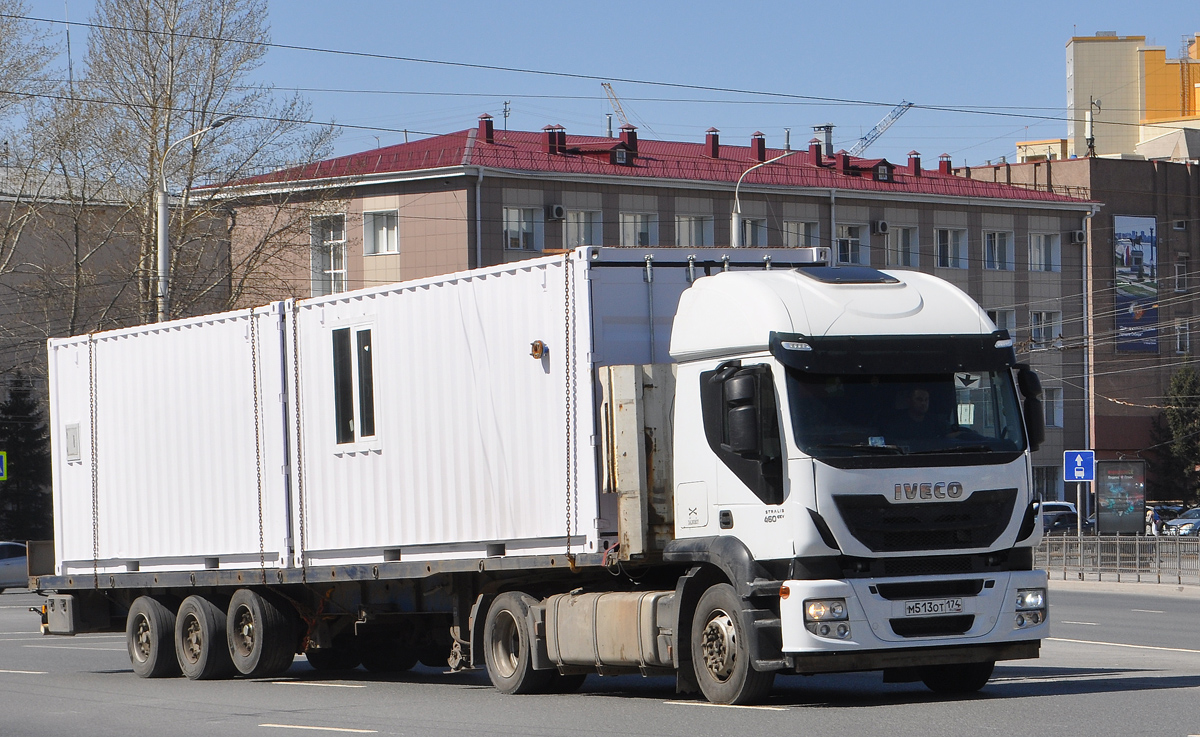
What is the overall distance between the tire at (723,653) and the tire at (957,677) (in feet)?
5.82

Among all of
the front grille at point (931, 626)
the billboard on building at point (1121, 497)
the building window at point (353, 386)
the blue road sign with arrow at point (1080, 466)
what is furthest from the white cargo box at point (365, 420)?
the billboard on building at point (1121, 497)

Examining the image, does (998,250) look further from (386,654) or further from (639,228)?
(386,654)

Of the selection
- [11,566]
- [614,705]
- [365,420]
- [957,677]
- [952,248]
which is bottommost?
[11,566]

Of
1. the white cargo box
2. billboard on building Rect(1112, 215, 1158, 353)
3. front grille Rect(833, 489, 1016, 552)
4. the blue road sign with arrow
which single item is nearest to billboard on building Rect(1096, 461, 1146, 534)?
the blue road sign with arrow

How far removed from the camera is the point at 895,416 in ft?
40.3

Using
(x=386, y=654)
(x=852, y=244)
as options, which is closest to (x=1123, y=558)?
(x=386, y=654)

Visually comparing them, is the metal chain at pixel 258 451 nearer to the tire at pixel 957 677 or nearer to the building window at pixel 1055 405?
the tire at pixel 957 677

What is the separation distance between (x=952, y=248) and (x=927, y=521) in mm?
60208

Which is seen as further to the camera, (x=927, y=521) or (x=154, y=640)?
(x=154, y=640)

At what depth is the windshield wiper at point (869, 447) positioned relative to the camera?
1207 cm

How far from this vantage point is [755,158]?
70.4 meters

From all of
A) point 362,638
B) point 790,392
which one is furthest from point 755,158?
point 790,392

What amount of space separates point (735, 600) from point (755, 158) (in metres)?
59.3

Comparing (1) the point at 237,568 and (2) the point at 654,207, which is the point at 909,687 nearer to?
(1) the point at 237,568
